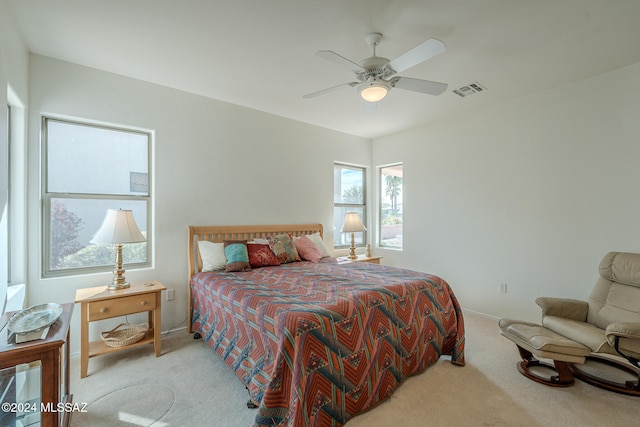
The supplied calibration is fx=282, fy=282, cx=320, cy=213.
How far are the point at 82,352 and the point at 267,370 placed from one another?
1738 mm

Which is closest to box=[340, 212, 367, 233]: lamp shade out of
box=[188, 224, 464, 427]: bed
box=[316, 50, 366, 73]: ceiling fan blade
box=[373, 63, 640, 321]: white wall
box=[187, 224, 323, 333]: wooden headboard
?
box=[187, 224, 323, 333]: wooden headboard

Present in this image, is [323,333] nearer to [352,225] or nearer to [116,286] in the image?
[116,286]

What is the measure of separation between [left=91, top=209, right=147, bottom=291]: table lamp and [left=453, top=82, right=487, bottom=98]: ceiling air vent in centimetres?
366

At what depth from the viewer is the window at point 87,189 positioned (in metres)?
2.66


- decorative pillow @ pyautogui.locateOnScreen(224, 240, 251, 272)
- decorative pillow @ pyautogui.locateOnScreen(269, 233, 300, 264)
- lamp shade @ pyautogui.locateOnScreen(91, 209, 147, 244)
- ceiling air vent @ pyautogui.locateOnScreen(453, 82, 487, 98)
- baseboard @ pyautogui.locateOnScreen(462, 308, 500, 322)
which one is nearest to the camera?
lamp shade @ pyautogui.locateOnScreen(91, 209, 147, 244)

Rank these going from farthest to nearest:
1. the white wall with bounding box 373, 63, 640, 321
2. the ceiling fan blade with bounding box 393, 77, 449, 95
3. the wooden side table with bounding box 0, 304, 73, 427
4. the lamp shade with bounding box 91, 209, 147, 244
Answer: the white wall with bounding box 373, 63, 640, 321 < the lamp shade with bounding box 91, 209, 147, 244 < the ceiling fan blade with bounding box 393, 77, 449, 95 < the wooden side table with bounding box 0, 304, 73, 427

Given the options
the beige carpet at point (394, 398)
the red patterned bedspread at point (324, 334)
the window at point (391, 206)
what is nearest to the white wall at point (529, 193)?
the window at point (391, 206)

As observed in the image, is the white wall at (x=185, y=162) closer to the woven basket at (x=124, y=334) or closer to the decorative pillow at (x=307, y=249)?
the woven basket at (x=124, y=334)

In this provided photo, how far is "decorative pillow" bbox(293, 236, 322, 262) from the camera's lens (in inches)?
145

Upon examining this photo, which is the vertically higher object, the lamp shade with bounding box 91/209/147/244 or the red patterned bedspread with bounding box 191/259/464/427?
the lamp shade with bounding box 91/209/147/244

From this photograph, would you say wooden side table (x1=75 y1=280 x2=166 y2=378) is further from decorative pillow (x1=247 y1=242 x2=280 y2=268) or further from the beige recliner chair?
the beige recliner chair

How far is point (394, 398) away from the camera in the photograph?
204cm

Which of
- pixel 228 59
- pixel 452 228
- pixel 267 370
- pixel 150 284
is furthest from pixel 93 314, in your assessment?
pixel 452 228

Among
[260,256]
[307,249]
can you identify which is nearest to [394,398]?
[260,256]
